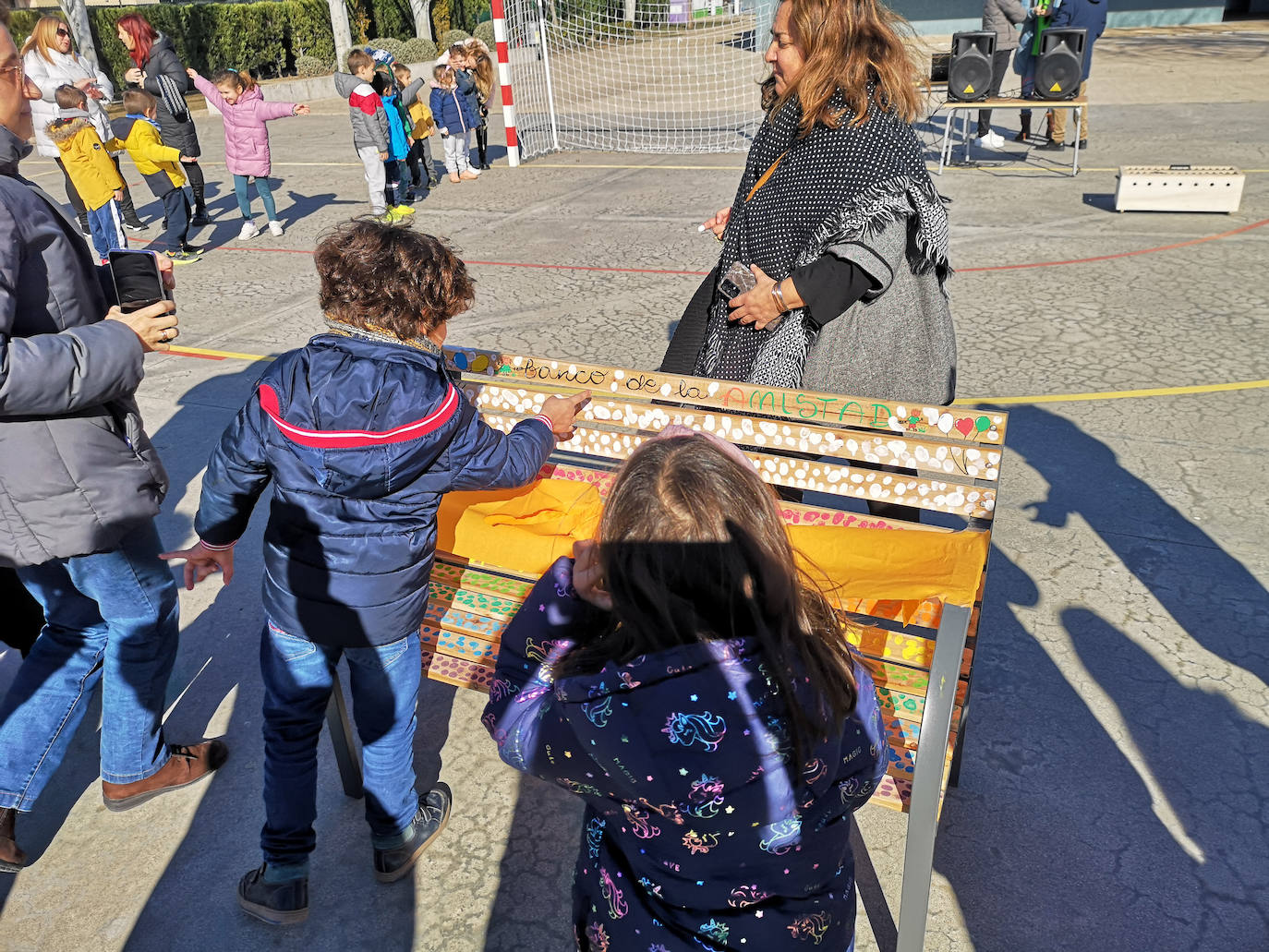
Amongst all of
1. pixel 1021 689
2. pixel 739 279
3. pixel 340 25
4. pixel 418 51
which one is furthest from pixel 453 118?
pixel 418 51

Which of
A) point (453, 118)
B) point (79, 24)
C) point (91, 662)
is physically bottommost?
point (91, 662)

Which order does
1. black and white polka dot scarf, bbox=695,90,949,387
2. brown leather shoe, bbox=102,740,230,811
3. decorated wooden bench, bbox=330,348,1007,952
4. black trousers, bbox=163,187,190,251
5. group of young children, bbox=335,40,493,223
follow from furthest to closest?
1. group of young children, bbox=335,40,493,223
2. black trousers, bbox=163,187,190,251
3. brown leather shoe, bbox=102,740,230,811
4. black and white polka dot scarf, bbox=695,90,949,387
5. decorated wooden bench, bbox=330,348,1007,952

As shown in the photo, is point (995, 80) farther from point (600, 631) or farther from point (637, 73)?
point (600, 631)

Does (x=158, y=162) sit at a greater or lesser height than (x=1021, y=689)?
greater

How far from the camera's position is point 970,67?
428 inches

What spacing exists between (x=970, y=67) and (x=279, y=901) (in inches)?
442

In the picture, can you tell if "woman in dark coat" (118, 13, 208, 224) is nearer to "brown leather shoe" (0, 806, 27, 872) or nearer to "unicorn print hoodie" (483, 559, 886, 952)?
"brown leather shoe" (0, 806, 27, 872)

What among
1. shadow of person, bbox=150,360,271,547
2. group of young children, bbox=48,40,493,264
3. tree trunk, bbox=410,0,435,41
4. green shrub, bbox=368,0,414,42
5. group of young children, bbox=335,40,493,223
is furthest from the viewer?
green shrub, bbox=368,0,414,42

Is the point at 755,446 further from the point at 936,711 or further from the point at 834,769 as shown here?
the point at 834,769

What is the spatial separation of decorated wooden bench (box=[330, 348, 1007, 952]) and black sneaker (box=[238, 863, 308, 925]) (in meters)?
0.42

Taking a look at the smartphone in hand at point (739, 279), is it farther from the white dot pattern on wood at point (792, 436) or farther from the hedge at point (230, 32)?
the hedge at point (230, 32)

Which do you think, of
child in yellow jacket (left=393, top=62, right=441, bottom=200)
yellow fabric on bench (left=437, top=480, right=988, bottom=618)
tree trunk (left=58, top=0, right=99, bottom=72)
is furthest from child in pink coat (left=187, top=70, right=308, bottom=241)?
tree trunk (left=58, top=0, right=99, bottom=72)

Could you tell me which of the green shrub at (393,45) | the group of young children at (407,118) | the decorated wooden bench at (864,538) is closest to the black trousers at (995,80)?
the group of young children at (407,118)

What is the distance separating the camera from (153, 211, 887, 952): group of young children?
1.35 m
